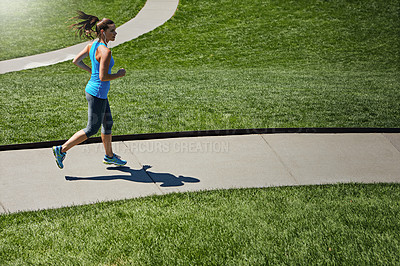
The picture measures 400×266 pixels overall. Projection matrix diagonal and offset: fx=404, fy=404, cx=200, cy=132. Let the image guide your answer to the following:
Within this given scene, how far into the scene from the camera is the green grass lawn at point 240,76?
7.40 metres

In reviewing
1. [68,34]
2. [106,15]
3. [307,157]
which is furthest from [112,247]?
[106,15]

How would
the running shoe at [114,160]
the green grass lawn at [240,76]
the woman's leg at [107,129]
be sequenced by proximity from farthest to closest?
the green grass lawn at [240,76] < the running shoe at [114,160] < the woman's leg at [107,129]

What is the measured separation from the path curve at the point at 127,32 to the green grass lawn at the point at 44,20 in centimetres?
54

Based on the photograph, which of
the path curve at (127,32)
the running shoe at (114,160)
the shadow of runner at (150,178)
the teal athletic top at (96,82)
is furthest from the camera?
the path curve at (127,32)

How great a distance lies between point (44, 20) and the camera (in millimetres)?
20891

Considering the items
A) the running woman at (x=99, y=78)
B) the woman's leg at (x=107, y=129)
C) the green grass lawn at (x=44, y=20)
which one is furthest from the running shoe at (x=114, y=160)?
the green grass lawn at (x=44, y=20)

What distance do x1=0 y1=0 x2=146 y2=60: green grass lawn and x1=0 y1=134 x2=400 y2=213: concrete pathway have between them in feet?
36.2

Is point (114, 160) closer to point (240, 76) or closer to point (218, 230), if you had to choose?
point (218, 230)

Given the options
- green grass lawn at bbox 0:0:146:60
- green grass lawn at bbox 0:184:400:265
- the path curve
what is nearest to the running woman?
green grass lawn at bbox 0:184:400:265

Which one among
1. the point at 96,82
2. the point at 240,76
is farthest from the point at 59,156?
the point at 240,76

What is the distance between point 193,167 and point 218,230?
1650 millimetres

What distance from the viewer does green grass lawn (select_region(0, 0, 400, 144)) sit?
7.40 metres

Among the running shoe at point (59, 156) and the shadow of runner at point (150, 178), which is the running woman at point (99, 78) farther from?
the shadow of runner at point (150, 178)

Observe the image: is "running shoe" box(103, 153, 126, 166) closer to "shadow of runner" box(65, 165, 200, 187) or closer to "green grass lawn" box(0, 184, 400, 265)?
"shadow of runner" box(65, 165, 200, 187)
